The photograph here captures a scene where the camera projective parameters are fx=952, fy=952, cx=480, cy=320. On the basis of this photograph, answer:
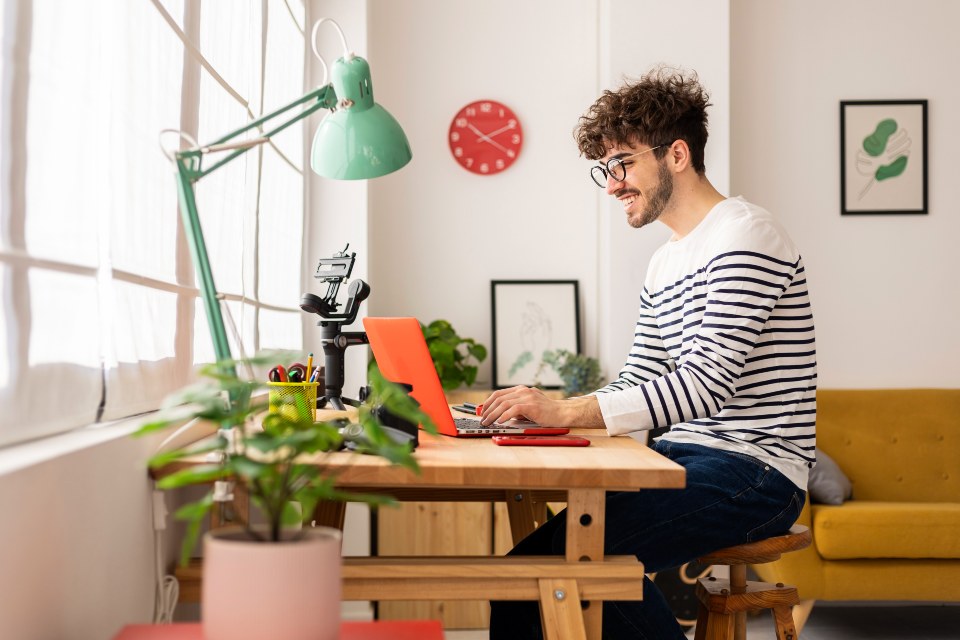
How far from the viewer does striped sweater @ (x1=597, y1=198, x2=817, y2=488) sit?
184 centimetres

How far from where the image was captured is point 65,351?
1282 mm

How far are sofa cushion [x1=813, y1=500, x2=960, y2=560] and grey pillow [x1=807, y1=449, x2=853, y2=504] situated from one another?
17 centimetres

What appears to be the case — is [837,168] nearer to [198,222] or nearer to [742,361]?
[742,361]

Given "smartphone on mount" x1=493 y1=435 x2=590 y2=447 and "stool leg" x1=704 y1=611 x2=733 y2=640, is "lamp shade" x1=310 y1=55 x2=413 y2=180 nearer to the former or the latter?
"smartphone on mount" x1=493 y1=435 x2=590 y2=447

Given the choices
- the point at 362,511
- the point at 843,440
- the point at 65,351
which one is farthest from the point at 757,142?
the point at 65,351

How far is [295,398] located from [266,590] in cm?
83

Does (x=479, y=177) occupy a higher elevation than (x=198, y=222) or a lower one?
higher

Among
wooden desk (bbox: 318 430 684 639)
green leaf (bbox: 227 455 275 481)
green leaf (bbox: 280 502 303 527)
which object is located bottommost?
wooden desk (bbox: 318 430 684 639)

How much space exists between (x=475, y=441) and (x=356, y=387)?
2.01 metres

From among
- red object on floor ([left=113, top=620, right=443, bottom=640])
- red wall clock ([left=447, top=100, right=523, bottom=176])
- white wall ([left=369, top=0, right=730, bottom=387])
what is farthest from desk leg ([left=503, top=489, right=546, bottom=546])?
red wall clock ([left=447, top=100, right=523, bottom=176])

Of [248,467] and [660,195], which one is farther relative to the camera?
[660,195]

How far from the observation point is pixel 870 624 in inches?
147

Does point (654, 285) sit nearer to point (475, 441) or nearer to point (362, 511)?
point (475, 441)

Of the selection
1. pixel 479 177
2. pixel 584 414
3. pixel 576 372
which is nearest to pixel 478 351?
pixel 576 372
